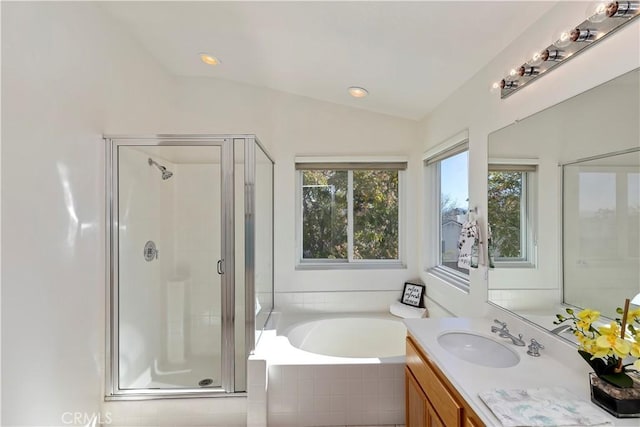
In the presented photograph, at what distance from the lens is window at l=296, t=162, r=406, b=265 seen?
302 cm

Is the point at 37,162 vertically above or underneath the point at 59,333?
above

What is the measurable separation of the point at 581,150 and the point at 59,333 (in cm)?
263

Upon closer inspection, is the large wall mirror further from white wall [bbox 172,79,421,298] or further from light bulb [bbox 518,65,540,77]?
white wall [bbox 172,79,421,298]

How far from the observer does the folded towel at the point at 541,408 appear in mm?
842

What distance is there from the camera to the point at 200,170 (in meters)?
2.50

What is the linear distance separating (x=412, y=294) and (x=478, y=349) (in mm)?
1301

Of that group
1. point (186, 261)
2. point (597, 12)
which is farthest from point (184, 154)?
point (597, 12)

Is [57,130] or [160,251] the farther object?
[160,251]

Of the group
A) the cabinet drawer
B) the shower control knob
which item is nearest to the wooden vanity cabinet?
the cabinet drawer

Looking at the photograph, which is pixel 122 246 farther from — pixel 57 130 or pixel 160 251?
pixel 57 130

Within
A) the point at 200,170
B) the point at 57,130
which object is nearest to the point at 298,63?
the point at 200,170

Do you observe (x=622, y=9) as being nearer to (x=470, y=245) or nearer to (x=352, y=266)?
(x=470, y=245)

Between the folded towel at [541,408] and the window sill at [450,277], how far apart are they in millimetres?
1124
